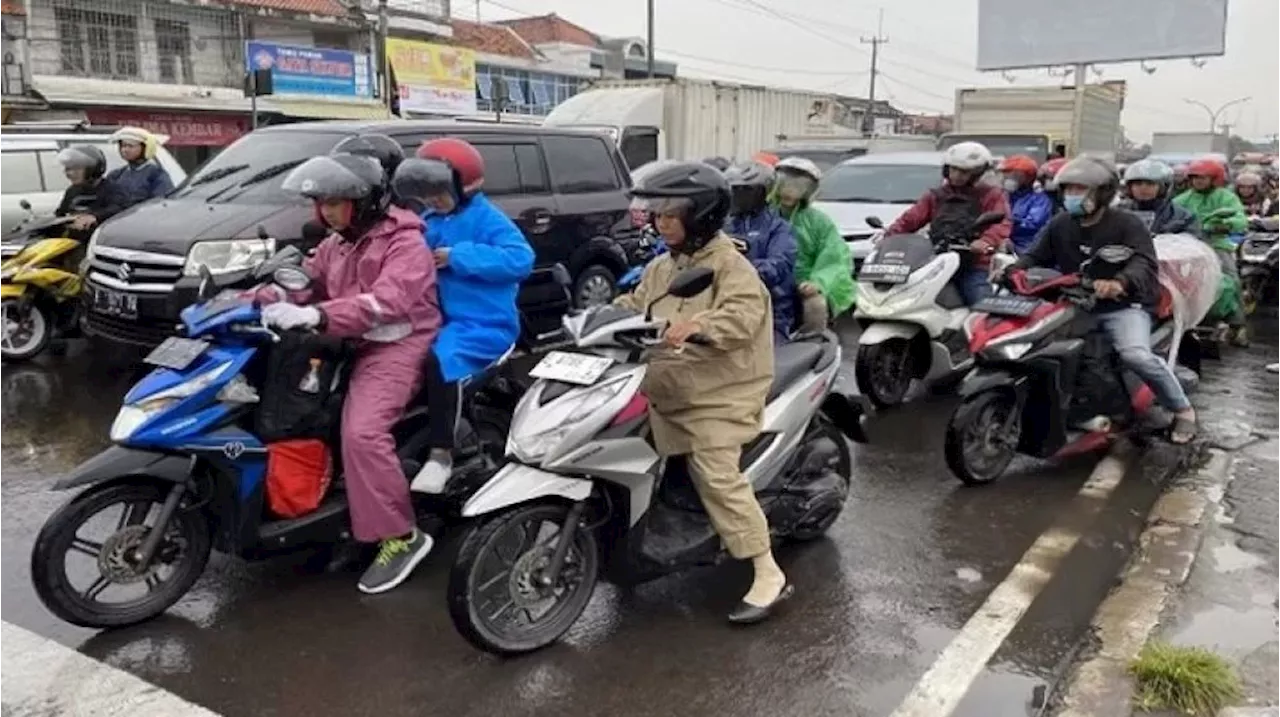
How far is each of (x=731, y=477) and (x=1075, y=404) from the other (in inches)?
111

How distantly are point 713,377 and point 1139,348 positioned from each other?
3029 mm

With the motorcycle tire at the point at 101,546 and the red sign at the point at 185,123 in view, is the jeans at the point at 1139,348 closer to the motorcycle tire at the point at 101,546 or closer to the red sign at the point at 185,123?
the motorcycle tire at the point at 101,546

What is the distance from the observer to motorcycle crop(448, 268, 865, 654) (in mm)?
3490

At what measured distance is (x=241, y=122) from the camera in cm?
2584

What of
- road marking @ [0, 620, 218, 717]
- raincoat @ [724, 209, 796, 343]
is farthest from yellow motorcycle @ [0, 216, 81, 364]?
raincoat @ [724, 209, 796, 343]

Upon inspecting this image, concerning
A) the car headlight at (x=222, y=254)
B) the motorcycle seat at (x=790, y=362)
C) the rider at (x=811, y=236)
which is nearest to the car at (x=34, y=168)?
the car headlight at (x=222, y=254)

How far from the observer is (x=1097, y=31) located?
95.3 feet

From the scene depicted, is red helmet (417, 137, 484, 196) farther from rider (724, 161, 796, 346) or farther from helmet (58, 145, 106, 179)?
helmet (58, 145, 106, 179)

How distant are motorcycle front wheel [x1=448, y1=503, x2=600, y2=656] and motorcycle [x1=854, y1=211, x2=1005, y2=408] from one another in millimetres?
3667

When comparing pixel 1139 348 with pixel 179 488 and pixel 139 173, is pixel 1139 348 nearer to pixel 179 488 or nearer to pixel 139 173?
pixel 179 488

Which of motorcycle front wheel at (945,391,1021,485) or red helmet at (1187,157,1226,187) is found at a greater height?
red helmet at (1187,157,1226,187)

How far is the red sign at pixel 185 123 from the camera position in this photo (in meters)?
22.7

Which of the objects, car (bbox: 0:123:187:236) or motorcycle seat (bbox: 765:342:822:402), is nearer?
motorcycle seat (bbox: 765:342:822:402)

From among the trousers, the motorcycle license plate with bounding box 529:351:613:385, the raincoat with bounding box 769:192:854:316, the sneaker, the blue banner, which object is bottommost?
the sneaker
